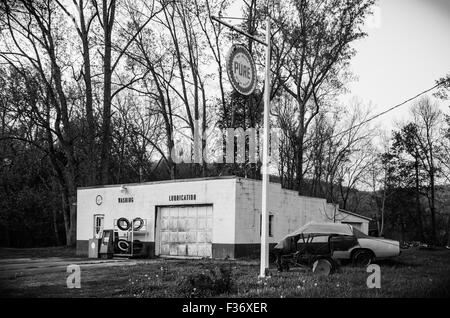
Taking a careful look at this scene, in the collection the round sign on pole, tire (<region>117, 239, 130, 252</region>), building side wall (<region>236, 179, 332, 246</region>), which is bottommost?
tire (<region>117, 239, 130, 252</region>)

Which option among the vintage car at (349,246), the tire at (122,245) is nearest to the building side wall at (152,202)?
the tire at (122,245)

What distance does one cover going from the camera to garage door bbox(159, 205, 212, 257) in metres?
23.3

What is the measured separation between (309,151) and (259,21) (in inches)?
622

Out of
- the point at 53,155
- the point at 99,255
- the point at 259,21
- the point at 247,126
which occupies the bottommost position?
the point at 99,255

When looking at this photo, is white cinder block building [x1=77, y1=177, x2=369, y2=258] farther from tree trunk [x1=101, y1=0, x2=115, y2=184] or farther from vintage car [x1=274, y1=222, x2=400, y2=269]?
tree trunk [x1=101, y1=0, x2=115, y2=184]

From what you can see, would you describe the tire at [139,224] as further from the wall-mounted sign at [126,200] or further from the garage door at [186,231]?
the wall-mounted sign at [126,200]

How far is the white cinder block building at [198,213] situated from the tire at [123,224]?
1.57ft

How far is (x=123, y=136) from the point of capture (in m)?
41.6

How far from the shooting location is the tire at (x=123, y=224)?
1002 inches

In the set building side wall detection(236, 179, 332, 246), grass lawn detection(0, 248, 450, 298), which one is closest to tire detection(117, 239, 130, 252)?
building side wall detection(236, 179, 332, 246)

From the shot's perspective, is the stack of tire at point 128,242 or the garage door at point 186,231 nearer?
the garage door at point 186,231

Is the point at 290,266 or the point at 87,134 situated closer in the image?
the point at 290,266
